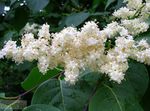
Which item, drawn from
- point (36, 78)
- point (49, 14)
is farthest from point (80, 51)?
point (49, 14)

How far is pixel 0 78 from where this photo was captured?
12.5 ft

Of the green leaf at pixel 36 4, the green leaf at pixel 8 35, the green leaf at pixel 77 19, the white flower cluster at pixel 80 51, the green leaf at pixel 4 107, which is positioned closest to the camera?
the white flower cluster at pixel 80 51

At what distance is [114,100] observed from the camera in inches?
45.0

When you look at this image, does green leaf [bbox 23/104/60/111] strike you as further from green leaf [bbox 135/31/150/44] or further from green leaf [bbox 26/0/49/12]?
green leaf [bbox 26/0/49/12]

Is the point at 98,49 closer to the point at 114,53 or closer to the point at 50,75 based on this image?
the point at 114,53

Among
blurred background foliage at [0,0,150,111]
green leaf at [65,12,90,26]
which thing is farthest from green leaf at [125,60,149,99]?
green leaf at [65,12,90,26]

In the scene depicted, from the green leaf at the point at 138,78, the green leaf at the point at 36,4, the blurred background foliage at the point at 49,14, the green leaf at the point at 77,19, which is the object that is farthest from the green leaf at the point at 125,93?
the green leaf at the point at 77,19

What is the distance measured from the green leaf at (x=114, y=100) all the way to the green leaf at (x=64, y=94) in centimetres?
4

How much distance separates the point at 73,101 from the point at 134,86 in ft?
0.60

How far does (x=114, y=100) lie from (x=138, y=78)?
0.12m

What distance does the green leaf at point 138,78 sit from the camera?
1.22 m

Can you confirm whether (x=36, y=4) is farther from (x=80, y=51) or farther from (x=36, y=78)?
(x=80, y=51)

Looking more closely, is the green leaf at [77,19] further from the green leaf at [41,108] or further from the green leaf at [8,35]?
the green leaf at [41,108]

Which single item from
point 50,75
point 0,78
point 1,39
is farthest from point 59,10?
point 50,75
